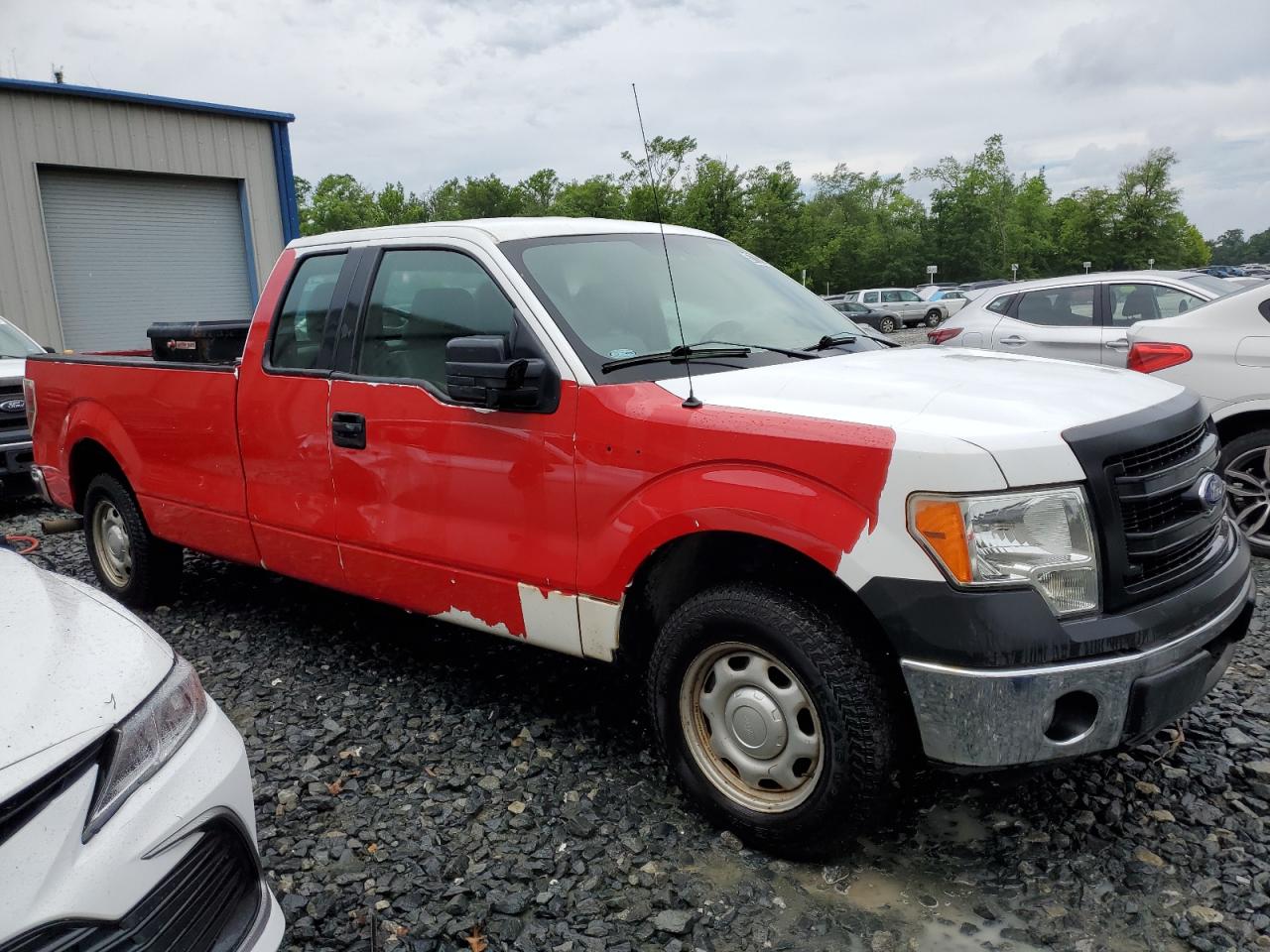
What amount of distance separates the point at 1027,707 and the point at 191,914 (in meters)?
1.90

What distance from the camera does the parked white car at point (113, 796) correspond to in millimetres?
1627

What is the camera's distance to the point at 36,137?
1348 cm

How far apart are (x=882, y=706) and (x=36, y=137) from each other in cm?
1526

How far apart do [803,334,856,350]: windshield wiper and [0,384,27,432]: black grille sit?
7.41 m

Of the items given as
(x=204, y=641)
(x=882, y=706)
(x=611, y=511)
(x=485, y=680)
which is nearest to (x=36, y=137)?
(x=204, y=641)

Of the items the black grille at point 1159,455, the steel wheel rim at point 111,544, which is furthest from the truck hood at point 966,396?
the steel wheel rim at point 111,544

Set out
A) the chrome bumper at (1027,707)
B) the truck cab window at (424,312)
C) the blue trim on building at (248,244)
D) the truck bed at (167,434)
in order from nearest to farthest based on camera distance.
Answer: the chrome bumper at (1027,707), the truck cab window at (424,312), the truck bed at (167,434), the blue trim on building at (248,244)

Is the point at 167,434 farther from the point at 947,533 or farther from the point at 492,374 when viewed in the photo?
the point at 947,533

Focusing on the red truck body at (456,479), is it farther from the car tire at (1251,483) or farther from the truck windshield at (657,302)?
the car tire at (1251,483)

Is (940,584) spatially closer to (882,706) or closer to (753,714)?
(882,706)

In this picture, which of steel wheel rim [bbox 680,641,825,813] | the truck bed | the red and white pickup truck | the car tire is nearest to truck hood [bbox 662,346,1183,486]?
the red and white pickup truck

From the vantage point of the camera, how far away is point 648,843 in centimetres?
293

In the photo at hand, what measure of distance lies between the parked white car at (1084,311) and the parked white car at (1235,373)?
1.40m

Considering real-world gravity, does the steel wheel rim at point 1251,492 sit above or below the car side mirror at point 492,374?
below
